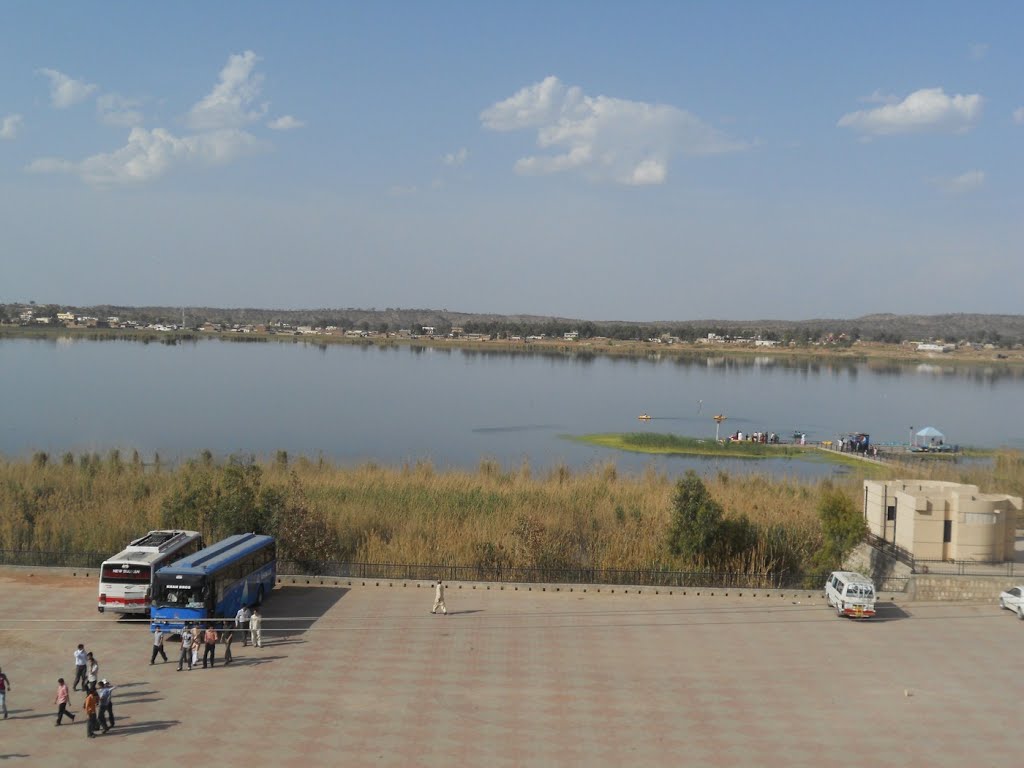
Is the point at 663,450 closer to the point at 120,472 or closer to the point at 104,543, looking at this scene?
the point at 120,472

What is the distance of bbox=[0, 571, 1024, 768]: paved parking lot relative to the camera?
42.1ft

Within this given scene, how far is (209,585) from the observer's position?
17125 millimetres

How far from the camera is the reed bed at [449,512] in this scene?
24.4 m

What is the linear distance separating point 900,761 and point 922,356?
533ft

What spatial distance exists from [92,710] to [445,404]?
204 ft

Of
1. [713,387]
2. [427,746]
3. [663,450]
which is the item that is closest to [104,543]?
[427,746]

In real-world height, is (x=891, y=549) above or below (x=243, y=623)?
above

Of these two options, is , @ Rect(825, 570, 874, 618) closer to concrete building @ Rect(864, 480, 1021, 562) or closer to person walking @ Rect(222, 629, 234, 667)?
concrete building @ Rect(864, 480, 1021, 562)

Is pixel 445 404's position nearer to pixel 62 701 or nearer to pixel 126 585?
pixel 126 585

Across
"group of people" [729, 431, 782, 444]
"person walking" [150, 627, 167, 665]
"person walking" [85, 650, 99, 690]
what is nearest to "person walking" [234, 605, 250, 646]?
"person walking" [150, 627, 167, 665]

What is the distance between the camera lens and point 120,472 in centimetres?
3572

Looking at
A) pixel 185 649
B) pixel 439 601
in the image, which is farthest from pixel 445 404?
pixel 185 649

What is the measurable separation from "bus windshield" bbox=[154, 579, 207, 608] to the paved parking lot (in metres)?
0.84

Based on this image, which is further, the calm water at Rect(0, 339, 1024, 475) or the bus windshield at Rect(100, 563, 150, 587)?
the calm water at Rect(0, 339, 1024, 475)
